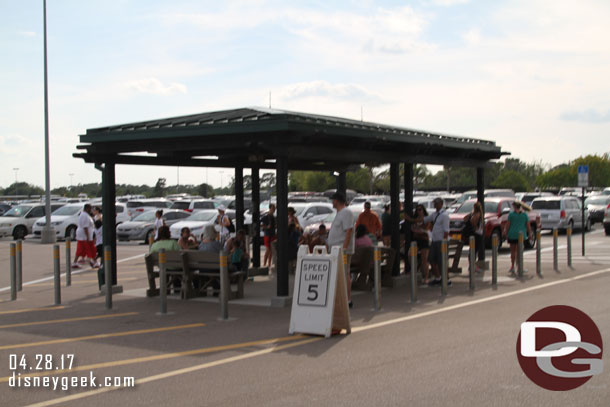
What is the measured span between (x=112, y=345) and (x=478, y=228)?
10500 mm

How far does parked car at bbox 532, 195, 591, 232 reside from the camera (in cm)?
3069

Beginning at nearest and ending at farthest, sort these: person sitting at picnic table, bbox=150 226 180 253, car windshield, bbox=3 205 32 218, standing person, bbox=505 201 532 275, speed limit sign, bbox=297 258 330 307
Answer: speed limit sign, bbox=297 258 330 307 < person sitting at picnic table, bbox=150 226 180 253 < standing person, bbox=505 201 532 275 < car windshield, bbox=3 205 32 218

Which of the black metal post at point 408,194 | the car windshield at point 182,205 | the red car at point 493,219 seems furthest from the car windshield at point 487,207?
the car windshield at point 182,205

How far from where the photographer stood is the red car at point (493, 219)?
2345cm

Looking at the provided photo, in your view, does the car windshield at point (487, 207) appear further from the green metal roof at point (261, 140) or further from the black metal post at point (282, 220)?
the black metal post at point (282, 220)

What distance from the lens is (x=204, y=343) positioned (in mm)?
9070

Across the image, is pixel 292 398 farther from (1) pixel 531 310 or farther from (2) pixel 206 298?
(2) pixel 206 298

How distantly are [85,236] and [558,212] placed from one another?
21.0m

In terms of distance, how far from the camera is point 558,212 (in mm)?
30734

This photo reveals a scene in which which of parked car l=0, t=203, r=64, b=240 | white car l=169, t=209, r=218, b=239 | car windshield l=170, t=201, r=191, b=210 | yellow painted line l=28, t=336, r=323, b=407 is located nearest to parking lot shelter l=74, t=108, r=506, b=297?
yellow painted line l=28, t=336, r=323, b=407

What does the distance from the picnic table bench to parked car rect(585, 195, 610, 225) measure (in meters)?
28.8

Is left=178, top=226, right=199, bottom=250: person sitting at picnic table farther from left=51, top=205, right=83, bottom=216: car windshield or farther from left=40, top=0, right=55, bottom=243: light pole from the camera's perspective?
left=51, top=205, right=83, bottom=216: car windshield

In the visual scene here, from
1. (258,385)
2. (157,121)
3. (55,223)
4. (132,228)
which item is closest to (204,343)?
(258,385)

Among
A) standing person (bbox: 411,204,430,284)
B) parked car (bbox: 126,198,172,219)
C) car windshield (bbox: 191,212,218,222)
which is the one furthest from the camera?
parked car (bbox: 126,198,172,219)
